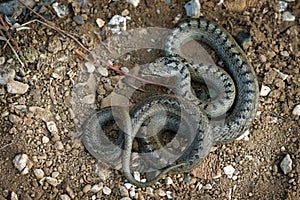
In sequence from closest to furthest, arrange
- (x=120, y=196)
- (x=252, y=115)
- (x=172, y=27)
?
(x=120, y=196), (x=252, y=115), (x=172, y=27)

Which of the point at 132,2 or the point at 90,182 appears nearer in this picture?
the point at 90,182

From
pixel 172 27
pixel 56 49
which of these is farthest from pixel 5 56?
pixel 172 27

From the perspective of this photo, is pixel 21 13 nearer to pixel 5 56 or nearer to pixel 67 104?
pixel 5 56

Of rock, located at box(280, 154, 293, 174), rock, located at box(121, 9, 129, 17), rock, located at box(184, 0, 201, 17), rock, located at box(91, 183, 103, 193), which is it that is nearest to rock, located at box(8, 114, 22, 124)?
rock, located at box(91, 183, 103, 193)


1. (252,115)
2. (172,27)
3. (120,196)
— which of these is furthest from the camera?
(172,27)

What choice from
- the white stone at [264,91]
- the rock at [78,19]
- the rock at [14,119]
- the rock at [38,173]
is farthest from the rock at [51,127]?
the white stone at [264,91]

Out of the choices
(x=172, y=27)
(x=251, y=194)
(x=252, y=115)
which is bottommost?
(x=251, y=194)

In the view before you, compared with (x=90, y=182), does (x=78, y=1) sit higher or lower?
higher

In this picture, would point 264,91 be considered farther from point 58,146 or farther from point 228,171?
point 58,146

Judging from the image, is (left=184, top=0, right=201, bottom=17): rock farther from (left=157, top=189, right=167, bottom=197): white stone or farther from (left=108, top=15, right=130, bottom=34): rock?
(left=157, top=189, right=167, bottom=197): white stone
